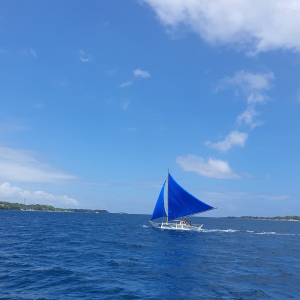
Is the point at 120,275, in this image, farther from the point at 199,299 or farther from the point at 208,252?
the point at 208,252

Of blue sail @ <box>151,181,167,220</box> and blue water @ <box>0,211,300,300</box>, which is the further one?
blue sail @ <box>151,181,167,220</box>

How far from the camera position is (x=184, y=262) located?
23656mm

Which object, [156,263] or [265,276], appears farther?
[156,263]

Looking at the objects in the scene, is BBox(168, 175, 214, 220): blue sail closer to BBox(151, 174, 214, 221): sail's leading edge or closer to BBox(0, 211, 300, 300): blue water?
BBox(151, 174, 214, 221): sail's leading edge

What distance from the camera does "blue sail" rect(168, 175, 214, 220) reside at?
54.9 m

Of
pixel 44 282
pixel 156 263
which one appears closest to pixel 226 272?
pixel 156 263

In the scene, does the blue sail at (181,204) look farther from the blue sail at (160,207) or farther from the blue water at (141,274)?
the blue water at (141,274)

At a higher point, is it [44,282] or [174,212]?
[174,212]

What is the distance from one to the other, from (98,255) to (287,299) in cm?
1731

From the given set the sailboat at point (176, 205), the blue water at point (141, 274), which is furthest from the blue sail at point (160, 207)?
the blue water at point (141, 274)

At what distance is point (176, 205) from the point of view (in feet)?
183

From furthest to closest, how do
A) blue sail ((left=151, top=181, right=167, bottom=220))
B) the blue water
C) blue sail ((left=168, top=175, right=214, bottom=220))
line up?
1. blue sail ((left=151, top=181, right=167, bottom=220))
2. blue sail ((left=168, top=175, right=214, bottom=220))
3. the blue water

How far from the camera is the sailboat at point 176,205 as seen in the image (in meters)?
54.9

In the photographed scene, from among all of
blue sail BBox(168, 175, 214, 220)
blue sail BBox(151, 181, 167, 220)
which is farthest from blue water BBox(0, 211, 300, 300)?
blue sail BBox(151, 181, 167, 220)
